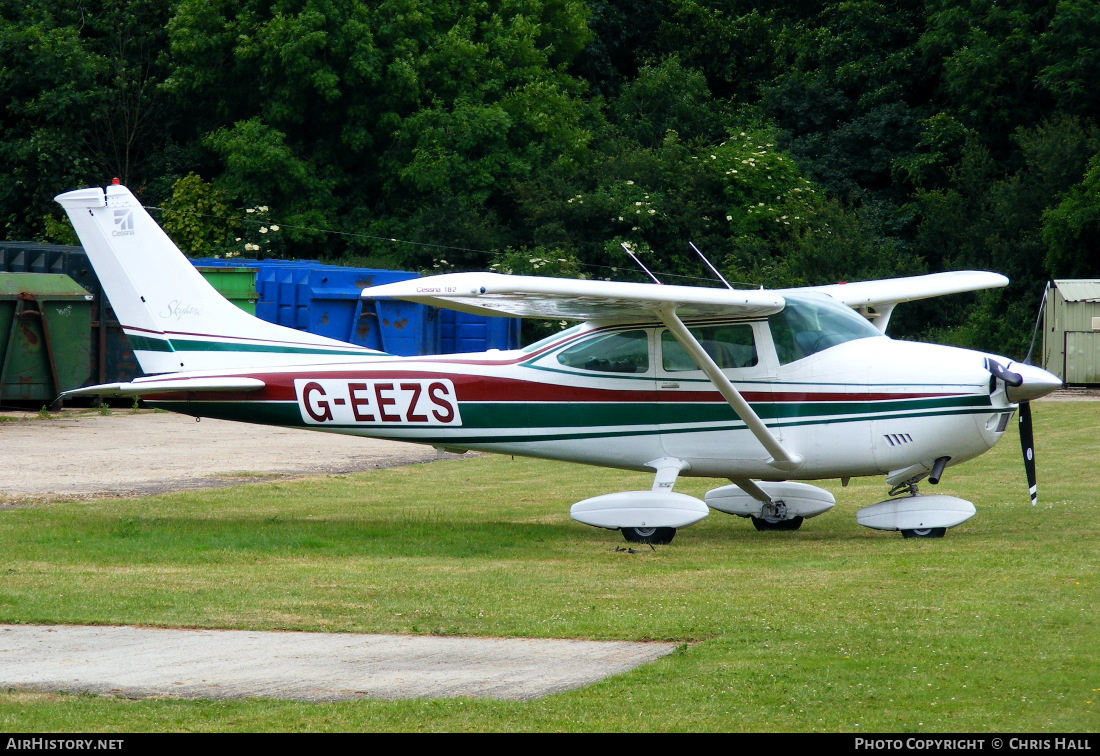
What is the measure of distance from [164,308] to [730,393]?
5.97 metres

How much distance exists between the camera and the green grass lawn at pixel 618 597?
19.7 ft

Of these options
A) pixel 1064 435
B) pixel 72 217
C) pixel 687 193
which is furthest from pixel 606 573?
pixel 687 193

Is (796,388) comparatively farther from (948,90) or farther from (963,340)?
(948,90)

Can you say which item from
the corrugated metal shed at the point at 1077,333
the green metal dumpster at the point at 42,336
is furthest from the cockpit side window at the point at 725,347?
the corrugated metal shed at the point at 1077,333

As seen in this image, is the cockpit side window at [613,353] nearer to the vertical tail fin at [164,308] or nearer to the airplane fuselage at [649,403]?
the airplane fuselage at [649,403]

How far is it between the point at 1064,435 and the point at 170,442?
14726mm

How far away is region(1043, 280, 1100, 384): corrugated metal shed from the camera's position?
109 ft

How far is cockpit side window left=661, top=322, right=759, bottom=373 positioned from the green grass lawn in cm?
164

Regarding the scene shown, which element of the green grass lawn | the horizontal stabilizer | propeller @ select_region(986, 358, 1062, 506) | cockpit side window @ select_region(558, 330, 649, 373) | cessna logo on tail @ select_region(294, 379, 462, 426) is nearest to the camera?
the green grass lawn

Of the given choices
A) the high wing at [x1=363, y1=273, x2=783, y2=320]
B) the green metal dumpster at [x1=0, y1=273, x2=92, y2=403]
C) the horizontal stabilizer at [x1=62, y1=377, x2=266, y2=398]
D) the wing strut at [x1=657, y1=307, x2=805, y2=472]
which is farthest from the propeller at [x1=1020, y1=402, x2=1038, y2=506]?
the green metal dumpster at [x1=0, y1=273, x2=92, y2=403]

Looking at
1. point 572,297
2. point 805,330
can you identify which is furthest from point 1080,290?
point 572,297

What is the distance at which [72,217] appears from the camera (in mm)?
13750

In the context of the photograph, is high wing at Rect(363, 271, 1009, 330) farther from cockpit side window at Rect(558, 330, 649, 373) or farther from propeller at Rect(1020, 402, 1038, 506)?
propeller at Rect(1020, 402, 1038, 506)

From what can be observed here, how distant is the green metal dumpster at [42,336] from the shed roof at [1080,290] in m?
23.1
